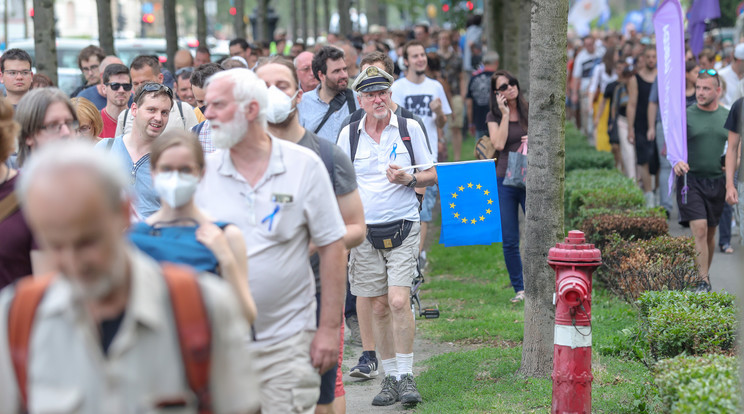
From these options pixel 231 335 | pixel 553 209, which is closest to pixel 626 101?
pixel 553 209

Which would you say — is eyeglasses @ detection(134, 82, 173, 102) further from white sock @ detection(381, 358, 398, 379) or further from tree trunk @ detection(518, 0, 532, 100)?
tree trunk @ detection(518, 0, 532, 100)

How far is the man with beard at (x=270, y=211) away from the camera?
13.5 feet

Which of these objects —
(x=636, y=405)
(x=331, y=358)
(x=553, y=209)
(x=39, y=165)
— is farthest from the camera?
(x=553, y=209)

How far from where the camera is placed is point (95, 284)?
7.48 feet

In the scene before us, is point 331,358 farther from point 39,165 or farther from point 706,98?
point 706,98

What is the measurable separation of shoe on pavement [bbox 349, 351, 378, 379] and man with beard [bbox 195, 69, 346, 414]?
3029 millimetres

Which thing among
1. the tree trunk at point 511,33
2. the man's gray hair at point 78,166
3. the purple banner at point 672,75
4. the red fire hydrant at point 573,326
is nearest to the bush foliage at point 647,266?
the purple banner at point 672,75

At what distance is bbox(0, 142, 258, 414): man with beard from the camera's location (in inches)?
87.7

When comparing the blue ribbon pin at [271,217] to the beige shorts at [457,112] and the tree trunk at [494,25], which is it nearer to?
the beige shorts at [457,112]

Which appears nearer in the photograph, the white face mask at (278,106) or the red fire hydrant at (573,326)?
the white face mask at (278,106)

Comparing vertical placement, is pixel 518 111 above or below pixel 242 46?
below

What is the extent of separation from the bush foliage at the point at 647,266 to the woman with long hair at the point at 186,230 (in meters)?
4.17

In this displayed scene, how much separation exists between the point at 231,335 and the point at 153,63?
7580mm

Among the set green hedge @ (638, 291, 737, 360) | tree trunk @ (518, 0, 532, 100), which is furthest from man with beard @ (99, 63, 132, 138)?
tree trunk @ (518, 0, 532, 100)
